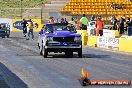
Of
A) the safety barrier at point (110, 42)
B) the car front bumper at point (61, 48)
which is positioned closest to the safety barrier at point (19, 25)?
the safety barrier at point (110, 42)

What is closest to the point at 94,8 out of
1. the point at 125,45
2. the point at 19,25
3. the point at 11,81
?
the point at 19,25

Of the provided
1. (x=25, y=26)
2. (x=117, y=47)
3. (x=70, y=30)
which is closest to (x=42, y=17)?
(x=25, y=26)

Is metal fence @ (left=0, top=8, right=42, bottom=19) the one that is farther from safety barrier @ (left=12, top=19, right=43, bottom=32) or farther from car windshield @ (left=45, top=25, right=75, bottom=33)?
car windshield @ (left=45, top=25, right=75, bottom=33)

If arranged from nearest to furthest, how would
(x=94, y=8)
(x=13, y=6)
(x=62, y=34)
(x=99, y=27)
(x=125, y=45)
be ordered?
(x=62, y=34) < (x=125, y=45) < (x=99, y=27) < (x=94, y=8) < (x=13, y=6)

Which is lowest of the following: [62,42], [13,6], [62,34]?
[62,42]

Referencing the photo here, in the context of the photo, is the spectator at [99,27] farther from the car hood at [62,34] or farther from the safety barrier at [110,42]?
the car hood at [62,34]

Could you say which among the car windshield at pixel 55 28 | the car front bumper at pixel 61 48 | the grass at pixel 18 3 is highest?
the grass at pixel 18 3

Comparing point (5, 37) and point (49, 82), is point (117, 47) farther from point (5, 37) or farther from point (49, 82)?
point (5, 37)

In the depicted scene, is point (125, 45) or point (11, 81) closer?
point (11, 81)

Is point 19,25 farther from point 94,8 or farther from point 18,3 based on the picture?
point 18,3

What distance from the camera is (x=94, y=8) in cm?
6456

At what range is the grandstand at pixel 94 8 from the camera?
208 ft

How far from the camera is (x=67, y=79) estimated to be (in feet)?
47.6

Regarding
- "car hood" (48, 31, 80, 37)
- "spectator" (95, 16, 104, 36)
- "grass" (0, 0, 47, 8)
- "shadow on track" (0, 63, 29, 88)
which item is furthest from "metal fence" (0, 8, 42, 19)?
"shadow on track" (0, 63, 29, 88)
